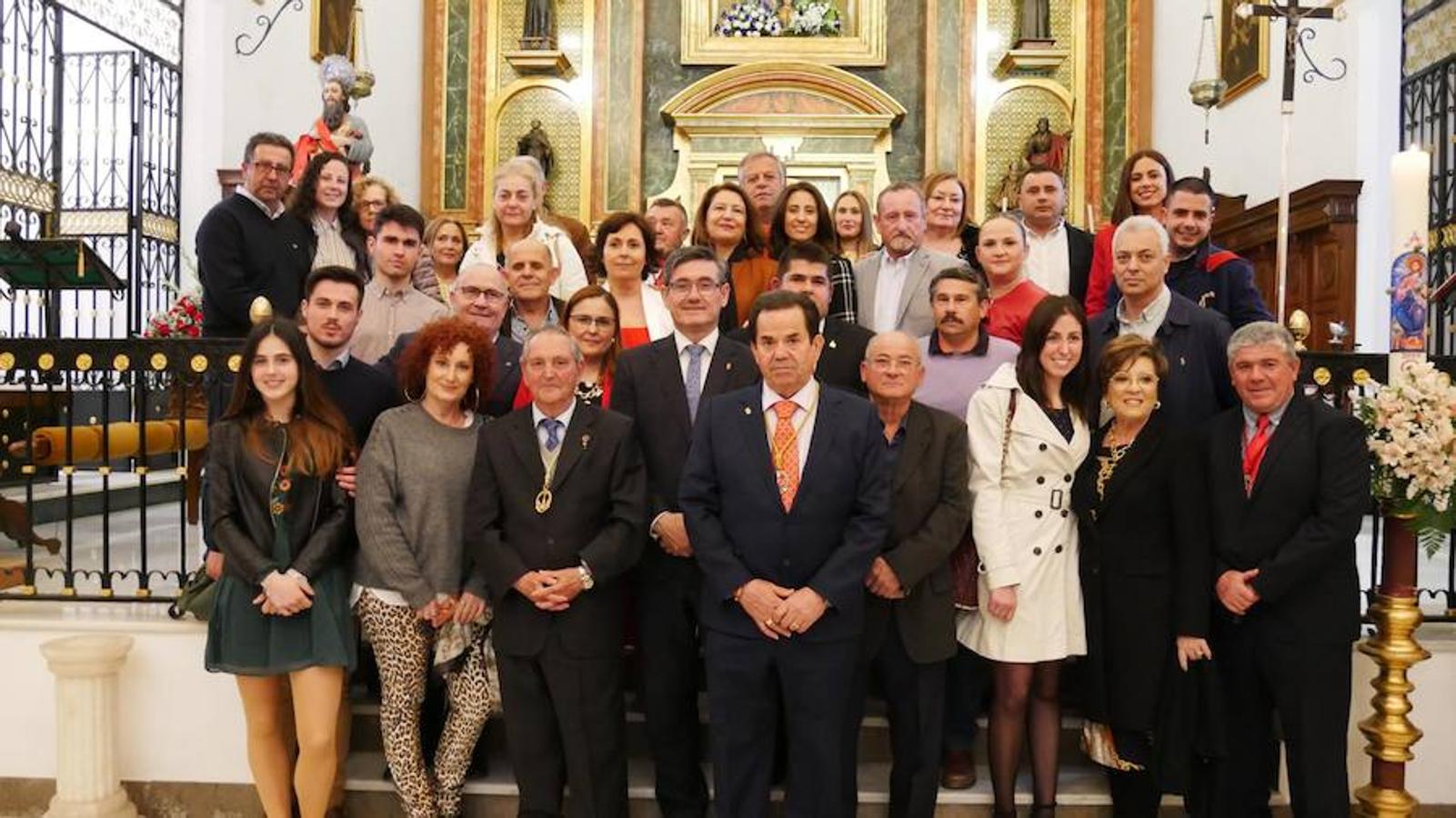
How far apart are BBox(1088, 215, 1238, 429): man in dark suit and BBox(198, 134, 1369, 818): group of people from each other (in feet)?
0.05

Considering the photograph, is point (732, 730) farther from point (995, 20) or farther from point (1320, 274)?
point (995, 20)

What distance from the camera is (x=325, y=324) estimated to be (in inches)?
144

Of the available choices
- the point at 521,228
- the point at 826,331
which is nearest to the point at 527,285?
the point at 521,228

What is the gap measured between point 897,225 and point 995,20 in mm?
8010

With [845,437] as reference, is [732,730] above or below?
below

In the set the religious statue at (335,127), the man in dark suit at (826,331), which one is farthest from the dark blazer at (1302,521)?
the religious statue at (335,127)

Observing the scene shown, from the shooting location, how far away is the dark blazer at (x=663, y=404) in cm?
364

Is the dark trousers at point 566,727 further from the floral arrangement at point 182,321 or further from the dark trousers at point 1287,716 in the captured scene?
the floral arrangement at point 182,321

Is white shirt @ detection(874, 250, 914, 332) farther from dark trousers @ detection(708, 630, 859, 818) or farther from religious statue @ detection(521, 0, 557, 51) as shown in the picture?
religious statue @ detection(521, 0, 557, 51)

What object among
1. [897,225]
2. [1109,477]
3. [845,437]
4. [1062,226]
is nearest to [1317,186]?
[1062,226]

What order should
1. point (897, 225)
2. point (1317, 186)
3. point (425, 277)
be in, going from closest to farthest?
1. point (897, 225)
2. point (425, 277)
3. point (1317, 186)

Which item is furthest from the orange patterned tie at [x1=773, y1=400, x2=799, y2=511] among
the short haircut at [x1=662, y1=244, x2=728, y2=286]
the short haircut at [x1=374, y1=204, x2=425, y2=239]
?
the short haircut at [x1=374, y1=204, x2=425, y2=239]

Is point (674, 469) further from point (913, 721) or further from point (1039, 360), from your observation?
point (1039, 360)

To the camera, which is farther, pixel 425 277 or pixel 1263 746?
pixel 425 277
